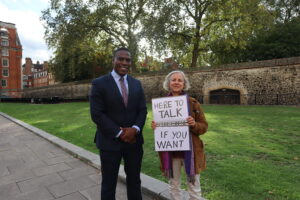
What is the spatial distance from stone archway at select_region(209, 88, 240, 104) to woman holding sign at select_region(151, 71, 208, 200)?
13.9m

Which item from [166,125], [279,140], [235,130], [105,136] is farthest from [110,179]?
[235,130]

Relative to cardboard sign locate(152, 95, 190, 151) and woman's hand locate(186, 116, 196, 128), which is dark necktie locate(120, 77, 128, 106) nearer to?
cardboard sign locate(152, 95, 190, 151)

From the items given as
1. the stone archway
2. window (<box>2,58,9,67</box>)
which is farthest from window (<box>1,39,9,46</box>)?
the stone archway

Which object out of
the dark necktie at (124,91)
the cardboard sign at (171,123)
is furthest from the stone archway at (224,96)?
the dark necktie at (124,91)

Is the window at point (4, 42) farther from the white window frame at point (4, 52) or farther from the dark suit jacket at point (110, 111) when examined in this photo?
the dark suit jacket at point (110, 111)

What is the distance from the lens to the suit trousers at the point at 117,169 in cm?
221

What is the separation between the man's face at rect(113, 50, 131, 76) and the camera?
2.22 m

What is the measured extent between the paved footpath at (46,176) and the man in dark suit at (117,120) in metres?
0.86

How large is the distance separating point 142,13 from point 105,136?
21986mm

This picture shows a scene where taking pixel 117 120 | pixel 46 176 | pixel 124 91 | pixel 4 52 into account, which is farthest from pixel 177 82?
pixel 4 52

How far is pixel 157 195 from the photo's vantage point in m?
2.78

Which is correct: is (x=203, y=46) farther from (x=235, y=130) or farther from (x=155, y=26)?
(x=235, y=130)

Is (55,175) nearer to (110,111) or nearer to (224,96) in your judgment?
(110,111)

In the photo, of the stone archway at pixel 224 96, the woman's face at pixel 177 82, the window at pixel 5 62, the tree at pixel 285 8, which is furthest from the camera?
the window at pixel 5 62
